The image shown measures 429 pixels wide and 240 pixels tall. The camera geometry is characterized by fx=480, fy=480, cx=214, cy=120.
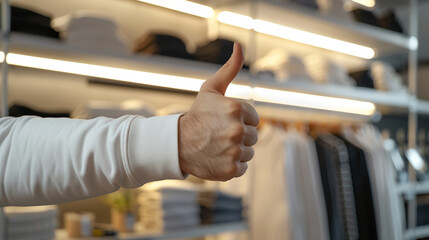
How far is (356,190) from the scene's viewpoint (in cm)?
281

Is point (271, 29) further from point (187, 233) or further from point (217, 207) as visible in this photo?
point (187, 233)

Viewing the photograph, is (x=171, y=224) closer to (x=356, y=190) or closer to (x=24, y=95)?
(x=24, y=95)

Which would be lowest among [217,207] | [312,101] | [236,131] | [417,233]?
[417,233]

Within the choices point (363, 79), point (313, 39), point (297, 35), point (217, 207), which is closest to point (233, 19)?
point (297, 35)

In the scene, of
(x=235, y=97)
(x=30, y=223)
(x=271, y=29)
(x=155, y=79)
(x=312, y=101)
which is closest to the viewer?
(x=30, y=223)

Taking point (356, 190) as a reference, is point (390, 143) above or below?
above

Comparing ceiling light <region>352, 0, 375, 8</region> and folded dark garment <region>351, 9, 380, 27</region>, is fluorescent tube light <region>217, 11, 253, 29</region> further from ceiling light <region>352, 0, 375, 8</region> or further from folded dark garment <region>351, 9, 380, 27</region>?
ceiling light <region>352, 0, 375, 8</region>

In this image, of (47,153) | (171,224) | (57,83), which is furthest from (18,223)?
(47,153)

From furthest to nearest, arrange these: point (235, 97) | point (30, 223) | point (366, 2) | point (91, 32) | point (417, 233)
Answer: point (366, 2) → point (417, 233) → point (235, 97) → point (91, 32) → point (30, 223)

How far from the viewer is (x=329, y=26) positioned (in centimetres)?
303

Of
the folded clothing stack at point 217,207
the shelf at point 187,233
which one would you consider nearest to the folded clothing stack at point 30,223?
the shelf at point 187,233

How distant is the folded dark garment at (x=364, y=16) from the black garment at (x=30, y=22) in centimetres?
214

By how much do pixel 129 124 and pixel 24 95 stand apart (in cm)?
158

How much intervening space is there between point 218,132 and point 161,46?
4.63 feet
